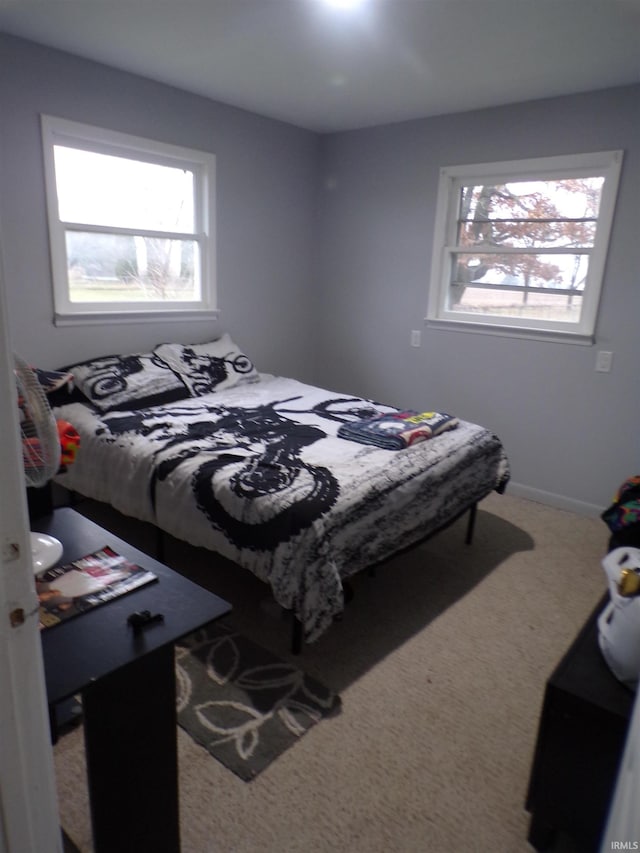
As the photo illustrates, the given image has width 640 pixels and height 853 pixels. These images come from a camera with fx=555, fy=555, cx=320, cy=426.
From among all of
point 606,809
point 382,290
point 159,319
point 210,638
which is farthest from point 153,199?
point 606,809

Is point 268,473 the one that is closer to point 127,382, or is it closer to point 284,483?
point 284,483

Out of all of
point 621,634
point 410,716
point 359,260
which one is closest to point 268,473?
point 410,716

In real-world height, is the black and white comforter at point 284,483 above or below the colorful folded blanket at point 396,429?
below

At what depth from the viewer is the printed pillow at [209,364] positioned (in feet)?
11.3

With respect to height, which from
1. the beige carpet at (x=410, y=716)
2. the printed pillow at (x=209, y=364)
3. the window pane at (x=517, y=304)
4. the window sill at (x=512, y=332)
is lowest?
the beige carpet at (x=410, y=716)

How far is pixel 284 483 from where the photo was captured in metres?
2.13

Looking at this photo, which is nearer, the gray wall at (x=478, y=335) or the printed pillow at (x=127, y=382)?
the printed pillow at (x=127, y=382)

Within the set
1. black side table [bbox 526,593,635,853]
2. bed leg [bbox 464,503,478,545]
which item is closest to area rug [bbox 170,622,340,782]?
black side table [bbox 526,593,635,853]

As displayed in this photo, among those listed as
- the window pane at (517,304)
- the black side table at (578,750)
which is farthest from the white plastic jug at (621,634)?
the window pane at (517,304)

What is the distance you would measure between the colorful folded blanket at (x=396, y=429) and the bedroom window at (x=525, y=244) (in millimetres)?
1169

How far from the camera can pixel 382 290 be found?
13.8 ft

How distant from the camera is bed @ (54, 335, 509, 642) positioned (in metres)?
1.98

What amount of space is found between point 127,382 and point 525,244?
263 centimetres

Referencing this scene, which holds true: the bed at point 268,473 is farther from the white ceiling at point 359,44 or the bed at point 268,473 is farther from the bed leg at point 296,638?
the white ceiling at point 359,44
